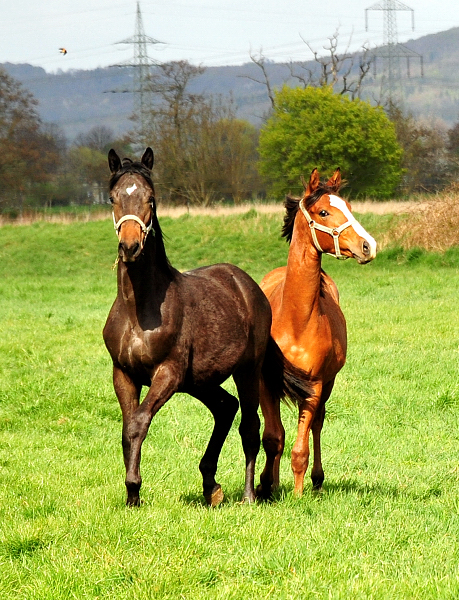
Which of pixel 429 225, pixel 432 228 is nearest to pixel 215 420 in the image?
pixel 432 228

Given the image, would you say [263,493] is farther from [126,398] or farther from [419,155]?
[419,155]

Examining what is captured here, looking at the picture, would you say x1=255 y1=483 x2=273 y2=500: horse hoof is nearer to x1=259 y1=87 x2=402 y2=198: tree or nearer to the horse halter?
the horse halter

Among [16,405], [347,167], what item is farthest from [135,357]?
[347,167]

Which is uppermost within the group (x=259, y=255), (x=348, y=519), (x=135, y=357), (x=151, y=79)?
(x=151, y=79)

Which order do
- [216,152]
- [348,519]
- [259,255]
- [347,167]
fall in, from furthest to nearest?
1. [216,152]
2. [347,167]
3. [259,255]
4. [348,519]

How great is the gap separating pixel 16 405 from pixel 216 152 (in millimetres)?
40886

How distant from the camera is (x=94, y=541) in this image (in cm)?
441

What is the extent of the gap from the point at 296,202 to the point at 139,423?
2.70 m

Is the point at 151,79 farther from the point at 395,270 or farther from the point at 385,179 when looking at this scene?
the point at 395,270

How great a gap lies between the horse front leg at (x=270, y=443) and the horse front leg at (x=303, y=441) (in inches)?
12.8

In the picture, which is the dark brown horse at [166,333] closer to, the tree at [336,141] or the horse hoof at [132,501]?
the horse hoof at [132,501]

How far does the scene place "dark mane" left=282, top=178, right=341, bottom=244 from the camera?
6.42 m

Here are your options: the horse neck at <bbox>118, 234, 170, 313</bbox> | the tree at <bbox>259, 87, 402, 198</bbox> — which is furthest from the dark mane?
the tree at <bbox>259, 87, 402, 198</bbox>

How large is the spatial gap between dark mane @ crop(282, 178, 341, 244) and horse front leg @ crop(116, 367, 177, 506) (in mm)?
2100
